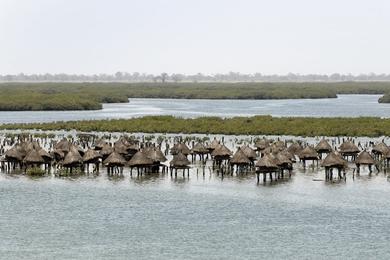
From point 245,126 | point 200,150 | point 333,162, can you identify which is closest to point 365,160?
point 333,162

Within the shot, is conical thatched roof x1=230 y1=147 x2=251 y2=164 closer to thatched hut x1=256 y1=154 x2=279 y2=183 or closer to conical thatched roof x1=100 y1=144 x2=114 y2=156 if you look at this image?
thatched hut x1=256 y1=154 x2=279 y2=183

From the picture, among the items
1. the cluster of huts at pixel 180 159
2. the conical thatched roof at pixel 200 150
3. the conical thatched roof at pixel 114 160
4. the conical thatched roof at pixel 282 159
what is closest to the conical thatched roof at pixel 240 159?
the cluster of huts at pixel 180 159

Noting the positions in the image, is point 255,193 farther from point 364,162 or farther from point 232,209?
point 364,162

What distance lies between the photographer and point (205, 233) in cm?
3294

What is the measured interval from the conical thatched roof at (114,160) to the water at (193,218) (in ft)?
3.62

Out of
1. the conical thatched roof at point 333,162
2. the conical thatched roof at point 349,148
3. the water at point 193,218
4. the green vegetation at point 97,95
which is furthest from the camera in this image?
the green vegetation at point 97,95

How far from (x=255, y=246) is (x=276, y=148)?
21.3 meters

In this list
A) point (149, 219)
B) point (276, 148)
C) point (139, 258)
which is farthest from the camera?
point (276, 148)

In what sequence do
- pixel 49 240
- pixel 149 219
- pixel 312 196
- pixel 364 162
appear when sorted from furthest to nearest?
pixel 364 162 < pixel 312 196 < pixel 149 219 < pixel 49 240

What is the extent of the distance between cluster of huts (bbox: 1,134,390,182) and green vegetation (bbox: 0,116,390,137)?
17.6m

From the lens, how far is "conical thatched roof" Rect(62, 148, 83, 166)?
4844 centimetres

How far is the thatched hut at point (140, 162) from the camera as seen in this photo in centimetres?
4769

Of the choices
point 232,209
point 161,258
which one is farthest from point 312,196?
point 161,258

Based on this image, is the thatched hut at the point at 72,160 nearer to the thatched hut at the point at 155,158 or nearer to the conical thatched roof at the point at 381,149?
the thatched hut at the point at 155,158
